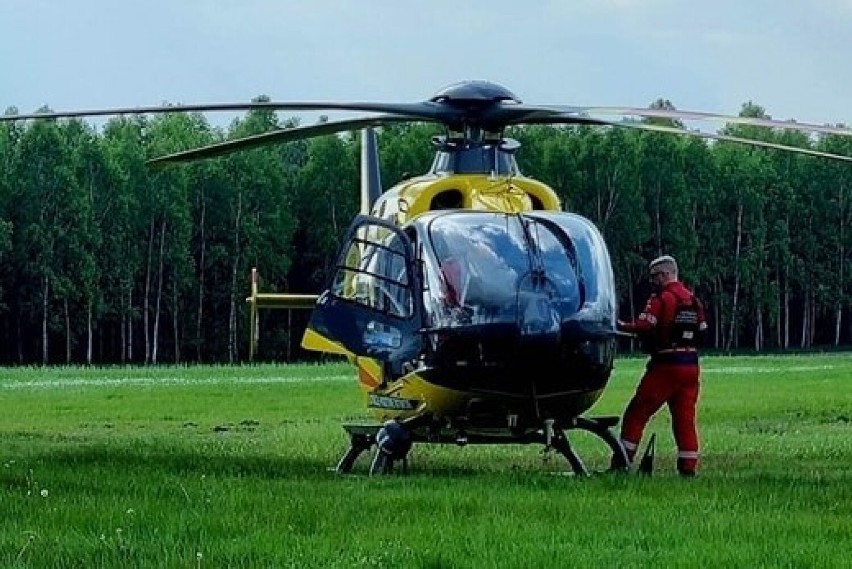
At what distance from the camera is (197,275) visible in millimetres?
70438

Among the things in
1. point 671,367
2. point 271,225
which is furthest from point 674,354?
point 271,225

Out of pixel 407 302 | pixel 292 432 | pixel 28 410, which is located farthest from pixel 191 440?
pixel 28 410

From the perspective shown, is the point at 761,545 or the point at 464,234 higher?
the point at 464,234

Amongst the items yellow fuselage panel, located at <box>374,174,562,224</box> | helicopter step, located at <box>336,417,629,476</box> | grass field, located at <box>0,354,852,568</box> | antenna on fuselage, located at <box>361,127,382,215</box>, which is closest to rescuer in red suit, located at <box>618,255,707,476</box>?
helicopter step, located at <box>336,417,629,476</box>

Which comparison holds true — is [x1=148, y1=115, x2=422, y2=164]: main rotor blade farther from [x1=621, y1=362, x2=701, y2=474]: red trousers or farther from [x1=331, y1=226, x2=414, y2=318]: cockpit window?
[x1=621, y1=362, x2=701, y2=474]: red trousers

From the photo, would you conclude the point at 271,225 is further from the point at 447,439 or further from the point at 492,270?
the point at 492,270

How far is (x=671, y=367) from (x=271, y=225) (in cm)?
5864

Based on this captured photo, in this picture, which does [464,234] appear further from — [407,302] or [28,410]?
[28,410]

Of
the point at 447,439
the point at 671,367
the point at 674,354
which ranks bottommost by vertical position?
the point at 447,439

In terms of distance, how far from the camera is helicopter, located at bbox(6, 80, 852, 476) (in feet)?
39.3

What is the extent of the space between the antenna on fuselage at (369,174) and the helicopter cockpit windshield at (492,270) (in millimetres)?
5108

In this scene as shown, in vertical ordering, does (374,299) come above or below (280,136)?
below

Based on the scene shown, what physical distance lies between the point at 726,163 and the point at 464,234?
7043cm

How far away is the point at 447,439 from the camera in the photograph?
12.7 metres
